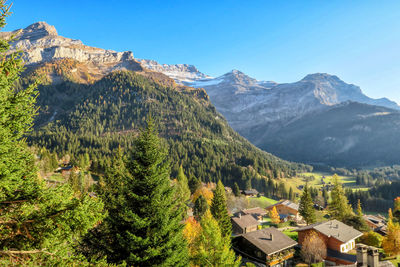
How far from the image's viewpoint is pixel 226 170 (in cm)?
15012

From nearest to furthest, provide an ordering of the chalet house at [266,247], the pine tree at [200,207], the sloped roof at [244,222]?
1. the chalet house at [266,247]
2. the sloped roof at [244,222]
3. the pine tree at [200,207]

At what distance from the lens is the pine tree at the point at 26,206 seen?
727 cm

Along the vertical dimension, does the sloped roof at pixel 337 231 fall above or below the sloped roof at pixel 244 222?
above

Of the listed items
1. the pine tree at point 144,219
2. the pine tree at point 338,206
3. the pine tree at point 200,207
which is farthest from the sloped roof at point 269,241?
the pine tree at point 144,219

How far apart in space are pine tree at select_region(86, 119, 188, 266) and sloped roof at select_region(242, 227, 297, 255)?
30.9 metres

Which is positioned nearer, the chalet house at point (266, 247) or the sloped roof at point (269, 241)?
the chalet house at point (266, 247)

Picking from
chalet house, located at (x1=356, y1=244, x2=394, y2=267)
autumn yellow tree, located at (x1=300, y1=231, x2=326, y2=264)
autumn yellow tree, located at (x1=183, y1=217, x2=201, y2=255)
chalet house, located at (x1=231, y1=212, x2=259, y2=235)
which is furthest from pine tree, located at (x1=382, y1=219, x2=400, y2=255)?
autumn yellow tree, located at (x1=183, y1=217, x2=201, y2=255)

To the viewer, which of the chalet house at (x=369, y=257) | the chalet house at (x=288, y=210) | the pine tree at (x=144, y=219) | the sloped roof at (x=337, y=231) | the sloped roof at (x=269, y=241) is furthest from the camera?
the chalet house at (x=288, y=210)

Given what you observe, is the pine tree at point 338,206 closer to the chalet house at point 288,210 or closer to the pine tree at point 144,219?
the chalet house at point 288,210

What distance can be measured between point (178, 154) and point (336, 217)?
11541 cm

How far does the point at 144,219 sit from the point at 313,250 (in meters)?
42.7

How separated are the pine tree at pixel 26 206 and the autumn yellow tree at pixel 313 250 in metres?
47.5

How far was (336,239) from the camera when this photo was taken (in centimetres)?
4422

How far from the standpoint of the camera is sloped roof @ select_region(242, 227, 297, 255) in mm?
40719
